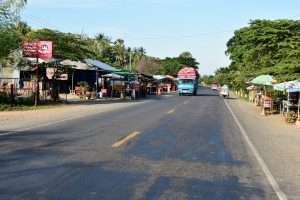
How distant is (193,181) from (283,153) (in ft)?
16.1

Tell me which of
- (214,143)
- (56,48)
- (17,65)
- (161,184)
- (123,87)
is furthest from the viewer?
(123,87)

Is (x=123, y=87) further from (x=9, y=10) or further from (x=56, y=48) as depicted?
(x=9, y=10)

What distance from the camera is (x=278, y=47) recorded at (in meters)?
34.9

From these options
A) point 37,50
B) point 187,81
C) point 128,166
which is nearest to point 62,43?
point 37,50

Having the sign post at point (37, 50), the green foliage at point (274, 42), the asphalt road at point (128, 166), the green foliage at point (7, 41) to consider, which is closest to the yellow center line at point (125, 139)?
the asphalt road at point (128, 166)

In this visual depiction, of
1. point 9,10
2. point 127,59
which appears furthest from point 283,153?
point 127,59

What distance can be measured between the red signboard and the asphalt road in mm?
16869

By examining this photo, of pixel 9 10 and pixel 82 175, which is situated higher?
pixel 9 10

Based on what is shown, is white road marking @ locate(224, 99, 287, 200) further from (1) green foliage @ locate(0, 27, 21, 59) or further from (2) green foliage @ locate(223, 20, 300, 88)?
(1) green foliage @ locate(0, 27, 21, 59)

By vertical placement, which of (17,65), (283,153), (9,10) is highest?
(9,10)

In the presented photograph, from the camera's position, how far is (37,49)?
31453 millimetres

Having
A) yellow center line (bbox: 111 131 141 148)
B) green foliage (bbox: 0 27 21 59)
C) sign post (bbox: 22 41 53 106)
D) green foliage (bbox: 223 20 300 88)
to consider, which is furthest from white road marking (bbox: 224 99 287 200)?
sign post (bbox: 22 41 53 106)

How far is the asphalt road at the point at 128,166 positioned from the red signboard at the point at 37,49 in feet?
55.3

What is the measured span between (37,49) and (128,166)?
2363 cm
